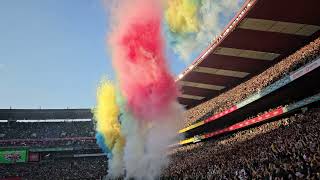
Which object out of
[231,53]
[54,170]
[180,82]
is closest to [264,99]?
[231,53]

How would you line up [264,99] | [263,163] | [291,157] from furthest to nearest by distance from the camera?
[264,99] → [263,163] → [291,157]

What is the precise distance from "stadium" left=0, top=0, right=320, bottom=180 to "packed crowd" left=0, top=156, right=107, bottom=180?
145mm

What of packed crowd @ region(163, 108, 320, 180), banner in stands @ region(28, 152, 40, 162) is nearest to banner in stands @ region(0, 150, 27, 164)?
banner in stands @ region(28, 152, 40, 162)

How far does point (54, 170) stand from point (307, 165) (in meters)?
43.1

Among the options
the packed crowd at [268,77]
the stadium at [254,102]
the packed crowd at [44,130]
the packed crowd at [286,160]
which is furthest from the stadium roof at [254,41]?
the packed crowd at [44,130]

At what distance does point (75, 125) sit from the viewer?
58531 millimetres

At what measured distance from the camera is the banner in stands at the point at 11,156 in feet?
150

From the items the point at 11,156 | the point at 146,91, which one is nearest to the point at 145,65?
the point at 146,91

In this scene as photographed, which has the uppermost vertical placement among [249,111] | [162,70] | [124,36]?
[124,36]

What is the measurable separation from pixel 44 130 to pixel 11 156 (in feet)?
31.5

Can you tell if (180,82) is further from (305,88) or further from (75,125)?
(75,125)

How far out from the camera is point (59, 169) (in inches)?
1922

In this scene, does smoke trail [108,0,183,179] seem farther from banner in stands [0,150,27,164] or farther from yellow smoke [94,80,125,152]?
banner in stands [0,150,27,164]

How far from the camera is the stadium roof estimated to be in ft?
64.0
